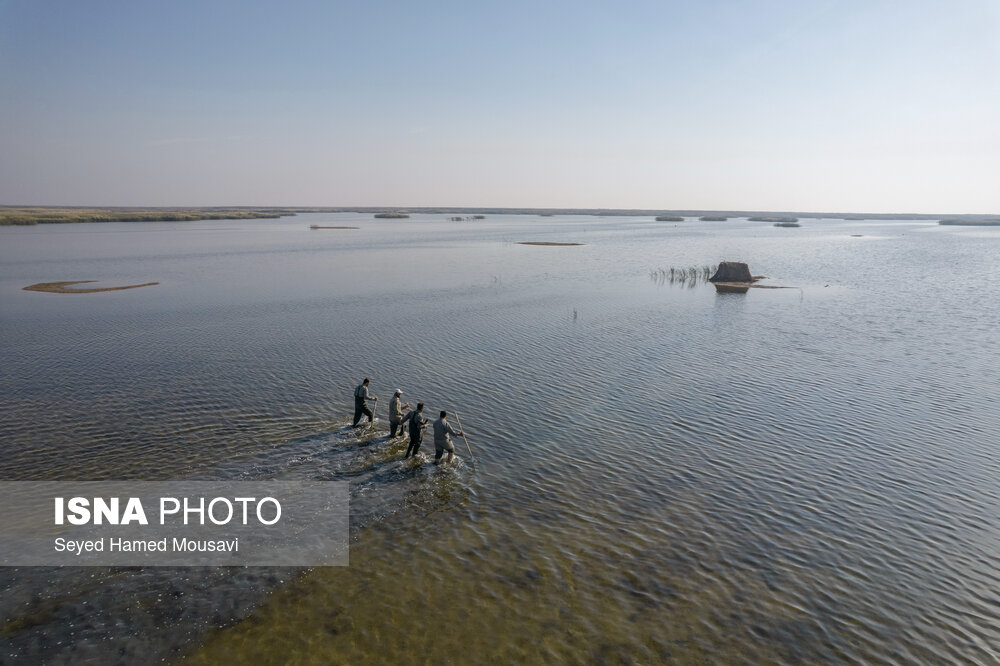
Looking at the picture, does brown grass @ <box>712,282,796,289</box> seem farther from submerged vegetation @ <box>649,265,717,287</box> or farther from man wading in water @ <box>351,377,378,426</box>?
man wading in water @ <box>351,377,378,426</box>

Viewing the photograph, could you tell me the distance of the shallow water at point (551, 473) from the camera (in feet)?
32.6

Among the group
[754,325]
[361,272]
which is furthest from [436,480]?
[361,272]

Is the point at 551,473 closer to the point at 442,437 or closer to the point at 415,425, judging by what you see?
the point at 442,437

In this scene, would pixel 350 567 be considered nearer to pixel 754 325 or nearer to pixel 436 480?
pixel 436 480

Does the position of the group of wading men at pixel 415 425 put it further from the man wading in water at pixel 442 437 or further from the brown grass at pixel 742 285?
the brown grass at pixel 742 285

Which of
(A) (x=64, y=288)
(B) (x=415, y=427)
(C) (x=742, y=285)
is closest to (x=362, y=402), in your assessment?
(B) (x=415, y=427)

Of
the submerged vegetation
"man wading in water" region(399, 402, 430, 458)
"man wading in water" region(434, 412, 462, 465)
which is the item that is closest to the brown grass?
the submerged vegetation

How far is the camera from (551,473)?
1628cm

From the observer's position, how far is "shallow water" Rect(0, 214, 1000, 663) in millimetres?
9938

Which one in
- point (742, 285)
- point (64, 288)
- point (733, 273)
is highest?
point (733, 273)

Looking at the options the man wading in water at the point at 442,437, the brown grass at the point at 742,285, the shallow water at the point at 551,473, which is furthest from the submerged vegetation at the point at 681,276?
the man wading in water at the point at 442,437

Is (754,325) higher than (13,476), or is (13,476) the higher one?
(754,325)

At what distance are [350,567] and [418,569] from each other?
1544mm

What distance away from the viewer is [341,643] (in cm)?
950
